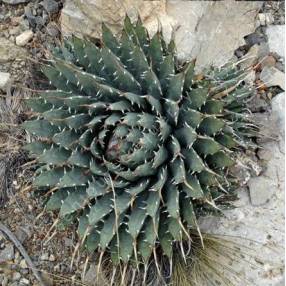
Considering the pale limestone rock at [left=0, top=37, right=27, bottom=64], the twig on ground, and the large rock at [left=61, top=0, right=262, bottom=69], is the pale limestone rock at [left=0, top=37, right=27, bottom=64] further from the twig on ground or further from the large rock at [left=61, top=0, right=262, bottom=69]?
the twig on ground

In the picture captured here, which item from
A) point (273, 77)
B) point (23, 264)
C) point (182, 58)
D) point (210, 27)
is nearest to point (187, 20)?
point (210, 27)

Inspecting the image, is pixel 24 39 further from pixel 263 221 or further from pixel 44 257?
pixel 263 221

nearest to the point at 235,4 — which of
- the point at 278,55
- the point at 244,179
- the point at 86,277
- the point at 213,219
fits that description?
the point at 278,55

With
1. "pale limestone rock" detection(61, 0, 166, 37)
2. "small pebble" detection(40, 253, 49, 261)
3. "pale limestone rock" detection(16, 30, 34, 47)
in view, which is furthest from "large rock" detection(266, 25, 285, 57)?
"small pebble" detection(40, 253, 49, 261)

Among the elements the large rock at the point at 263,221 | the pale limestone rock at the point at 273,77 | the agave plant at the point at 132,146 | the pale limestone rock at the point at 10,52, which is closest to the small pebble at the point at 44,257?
the agave plant at the point at 132,146

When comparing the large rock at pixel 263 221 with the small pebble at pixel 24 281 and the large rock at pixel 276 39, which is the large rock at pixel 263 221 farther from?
the small pebble at pixel 24 281
